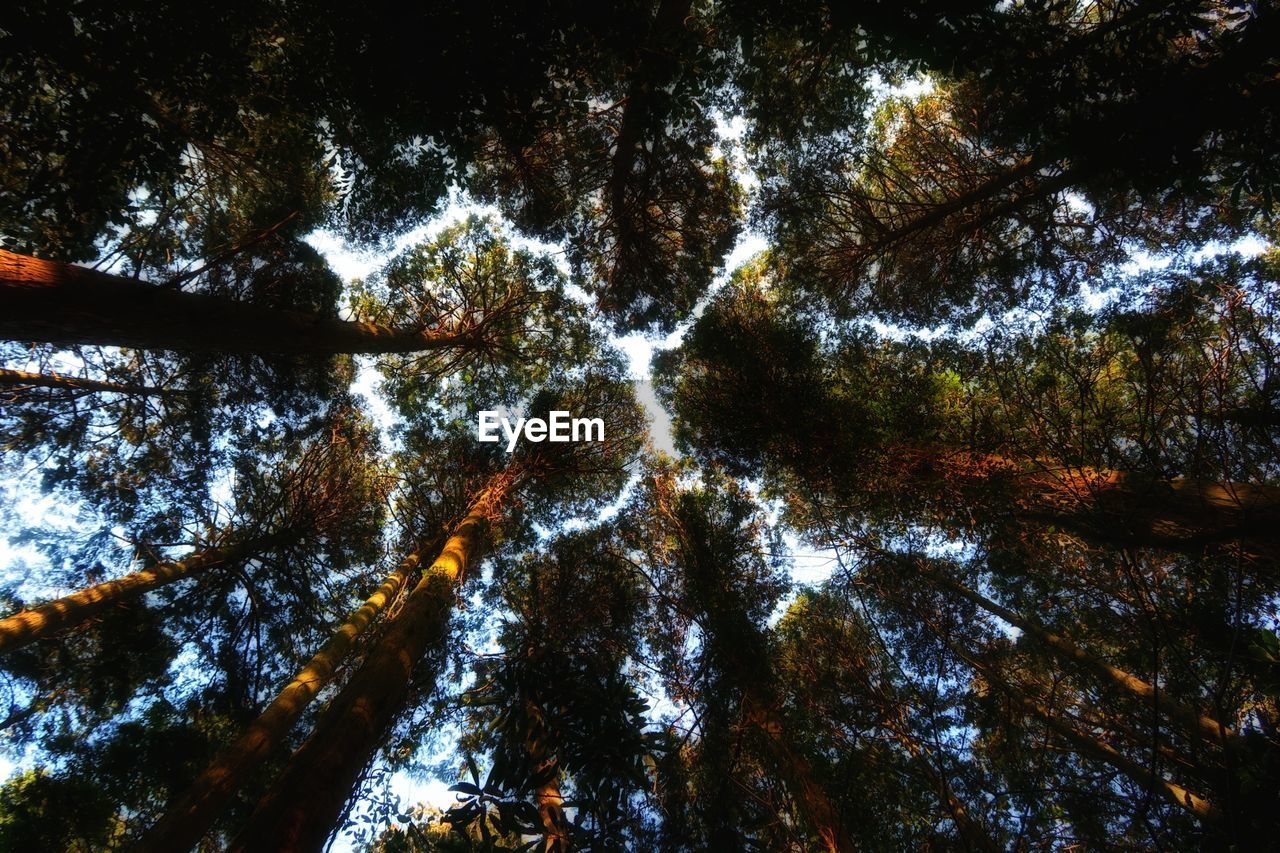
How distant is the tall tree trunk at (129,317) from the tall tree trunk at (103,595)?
14.3 feet

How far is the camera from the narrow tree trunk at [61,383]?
23.5ft

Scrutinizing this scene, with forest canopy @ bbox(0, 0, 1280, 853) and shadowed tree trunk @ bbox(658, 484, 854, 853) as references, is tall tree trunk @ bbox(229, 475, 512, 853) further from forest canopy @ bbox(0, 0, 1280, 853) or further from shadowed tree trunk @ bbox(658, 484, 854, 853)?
shadowed tree trunk @ bbox(658, 484, 854, 853)

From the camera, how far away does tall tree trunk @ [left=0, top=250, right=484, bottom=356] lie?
382 centimetres

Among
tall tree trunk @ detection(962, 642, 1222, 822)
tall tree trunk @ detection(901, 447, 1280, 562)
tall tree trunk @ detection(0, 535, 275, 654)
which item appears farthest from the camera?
tall tree trunk @ detection(0, 535, 275, 654)

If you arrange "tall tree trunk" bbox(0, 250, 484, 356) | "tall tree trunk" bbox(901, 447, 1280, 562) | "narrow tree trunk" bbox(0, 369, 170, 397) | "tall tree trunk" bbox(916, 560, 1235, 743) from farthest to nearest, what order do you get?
"narrow tree trunk" bbox(0, 369, 170, 397)
"tall tree trunk" bbox(916, 560, 1235, 743)
"tall tree trunk" bbox(901, 447, 1280, 562)
"tall tree trunk" bbox(0, 250, 484, 356)

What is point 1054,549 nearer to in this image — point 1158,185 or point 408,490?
point 1158,185

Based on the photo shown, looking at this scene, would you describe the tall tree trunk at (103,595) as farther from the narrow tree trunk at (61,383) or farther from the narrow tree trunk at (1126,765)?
the narrow tree trunk at (1126,765)

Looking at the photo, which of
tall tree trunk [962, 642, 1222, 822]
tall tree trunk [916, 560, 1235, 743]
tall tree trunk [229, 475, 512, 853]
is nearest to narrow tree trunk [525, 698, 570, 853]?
tall tree trunk [229, 475, 512, 853]

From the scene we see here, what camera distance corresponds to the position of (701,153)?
9.59 metres

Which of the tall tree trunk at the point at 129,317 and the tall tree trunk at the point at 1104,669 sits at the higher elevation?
the tall tree trunk at the point at 129,317

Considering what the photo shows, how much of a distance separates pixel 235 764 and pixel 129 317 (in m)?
4.53

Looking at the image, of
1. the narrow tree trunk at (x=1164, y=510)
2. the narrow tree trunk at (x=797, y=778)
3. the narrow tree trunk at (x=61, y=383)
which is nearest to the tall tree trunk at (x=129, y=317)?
the narrow tree trunk at (x=61, y=383)

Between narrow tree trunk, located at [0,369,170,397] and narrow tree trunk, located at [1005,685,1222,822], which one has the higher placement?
narrow tree trunk, located at [0,369,170,397]

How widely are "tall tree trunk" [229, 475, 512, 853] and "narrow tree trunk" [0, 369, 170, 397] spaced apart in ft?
20.6
